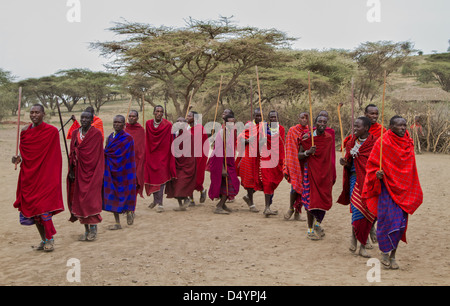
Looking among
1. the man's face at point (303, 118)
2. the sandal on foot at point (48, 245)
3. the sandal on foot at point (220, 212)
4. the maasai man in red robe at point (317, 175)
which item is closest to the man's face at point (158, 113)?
the sandal on foot at point (220, 212)

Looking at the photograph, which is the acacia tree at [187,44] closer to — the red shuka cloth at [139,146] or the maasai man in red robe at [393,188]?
the red shuka cloth at [139,146]

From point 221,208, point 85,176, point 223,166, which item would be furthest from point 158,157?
point 85,176

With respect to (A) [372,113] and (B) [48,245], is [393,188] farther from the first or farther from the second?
(B) [48,245]

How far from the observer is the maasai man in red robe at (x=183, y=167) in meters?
8.64

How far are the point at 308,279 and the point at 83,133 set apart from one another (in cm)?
352

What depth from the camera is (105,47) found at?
2086cm

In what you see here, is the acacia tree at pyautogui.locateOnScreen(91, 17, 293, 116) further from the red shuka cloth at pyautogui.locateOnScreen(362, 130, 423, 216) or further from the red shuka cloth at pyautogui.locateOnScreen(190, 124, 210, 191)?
the red shuka cloth at pyautogui.locateOnScreen(362, 130, 423, 216)

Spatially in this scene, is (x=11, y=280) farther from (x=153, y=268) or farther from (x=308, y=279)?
(x=308, y=279)

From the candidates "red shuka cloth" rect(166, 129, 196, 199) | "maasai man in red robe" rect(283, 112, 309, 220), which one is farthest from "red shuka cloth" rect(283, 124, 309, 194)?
"red shuka cloth" rect(166, 129, 196, 199)

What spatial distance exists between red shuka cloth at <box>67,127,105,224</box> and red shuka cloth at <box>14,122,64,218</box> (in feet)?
1.30

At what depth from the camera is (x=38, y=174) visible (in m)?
5.70

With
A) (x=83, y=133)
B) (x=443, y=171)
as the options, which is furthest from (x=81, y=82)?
(x=83, y=133)

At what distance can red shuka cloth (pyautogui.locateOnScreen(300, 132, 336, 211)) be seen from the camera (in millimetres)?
6279

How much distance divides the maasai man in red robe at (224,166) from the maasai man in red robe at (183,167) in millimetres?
535
